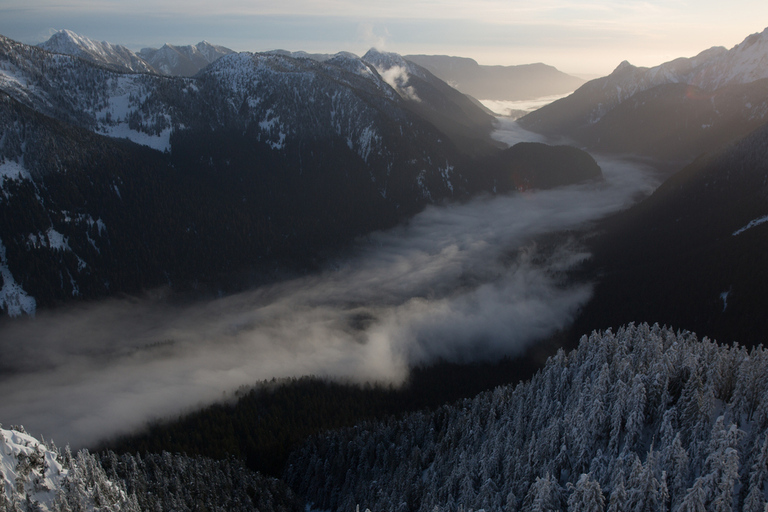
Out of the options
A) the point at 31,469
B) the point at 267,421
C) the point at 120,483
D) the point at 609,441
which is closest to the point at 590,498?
the point at 609,441

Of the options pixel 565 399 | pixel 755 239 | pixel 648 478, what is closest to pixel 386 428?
pixel 565 399

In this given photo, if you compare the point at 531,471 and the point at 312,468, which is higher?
the point at 531,471

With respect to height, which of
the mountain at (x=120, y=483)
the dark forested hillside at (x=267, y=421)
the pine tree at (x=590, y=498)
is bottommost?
the dark forested hillside at (x=267, y=421)

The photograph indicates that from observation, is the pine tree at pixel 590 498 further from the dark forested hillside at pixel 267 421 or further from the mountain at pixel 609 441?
the dark forested hillside at pixel 267 421

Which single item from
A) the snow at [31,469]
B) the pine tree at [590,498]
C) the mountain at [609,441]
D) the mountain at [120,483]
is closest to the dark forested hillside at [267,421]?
the mountain at [120,483]

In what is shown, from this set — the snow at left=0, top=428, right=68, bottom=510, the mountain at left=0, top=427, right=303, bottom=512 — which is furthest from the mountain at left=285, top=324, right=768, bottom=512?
the snow at left=0, top=428, right=68, bottom=510

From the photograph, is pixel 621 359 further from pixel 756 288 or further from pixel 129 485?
pixel 756 288

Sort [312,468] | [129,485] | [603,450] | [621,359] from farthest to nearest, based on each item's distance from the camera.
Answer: [312,468] < [129,485] < [621,359] < [603,450]

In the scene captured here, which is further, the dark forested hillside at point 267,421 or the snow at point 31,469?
the dark forested hillside at point 267,421
